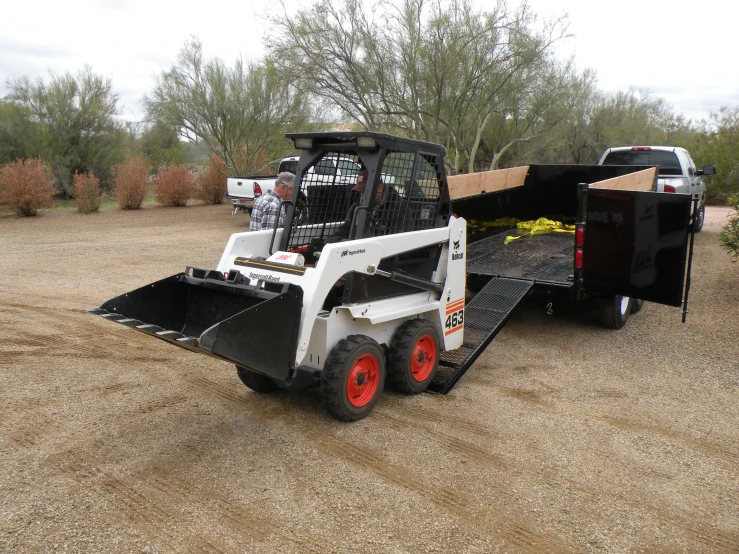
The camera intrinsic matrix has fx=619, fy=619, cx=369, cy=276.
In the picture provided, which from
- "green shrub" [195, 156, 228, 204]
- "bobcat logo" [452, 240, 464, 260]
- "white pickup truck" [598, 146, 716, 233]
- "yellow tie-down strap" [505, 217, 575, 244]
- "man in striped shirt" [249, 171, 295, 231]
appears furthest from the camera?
"green shrub" [195, 156, 228, 204]

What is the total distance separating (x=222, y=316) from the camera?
425cm

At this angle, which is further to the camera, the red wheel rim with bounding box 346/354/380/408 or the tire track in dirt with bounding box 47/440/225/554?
the red wheel rim with bounding box 346/354/380/408

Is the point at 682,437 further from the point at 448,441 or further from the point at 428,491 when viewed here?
the point at 428,491

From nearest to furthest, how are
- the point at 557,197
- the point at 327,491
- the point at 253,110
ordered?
the point at 327,491 → the point at 557,197 → the point at 253,110

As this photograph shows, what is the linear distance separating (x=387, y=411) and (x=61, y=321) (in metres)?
4.19

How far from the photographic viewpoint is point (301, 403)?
4684 mm

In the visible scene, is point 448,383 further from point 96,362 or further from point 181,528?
point 96,362

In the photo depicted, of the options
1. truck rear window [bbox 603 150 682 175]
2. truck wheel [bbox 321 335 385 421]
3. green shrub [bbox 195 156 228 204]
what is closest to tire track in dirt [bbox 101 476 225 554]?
truck wheel [bbox 321 335 385 421]

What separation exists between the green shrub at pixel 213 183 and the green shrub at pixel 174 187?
42 centimetres

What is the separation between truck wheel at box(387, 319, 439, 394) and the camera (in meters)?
4.66

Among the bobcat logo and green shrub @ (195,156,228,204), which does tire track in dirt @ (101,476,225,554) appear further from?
green shrub @ (195,156,228,204)

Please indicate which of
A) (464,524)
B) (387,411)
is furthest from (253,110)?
(464,524)

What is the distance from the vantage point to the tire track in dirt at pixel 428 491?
305 centimetres

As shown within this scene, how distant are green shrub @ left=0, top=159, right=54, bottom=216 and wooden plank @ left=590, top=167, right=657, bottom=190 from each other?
16442 mm
